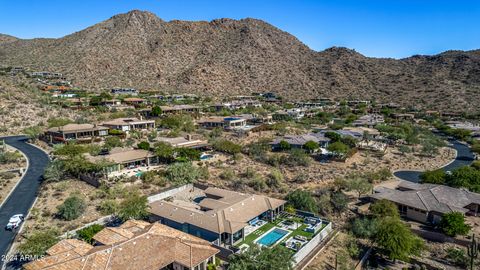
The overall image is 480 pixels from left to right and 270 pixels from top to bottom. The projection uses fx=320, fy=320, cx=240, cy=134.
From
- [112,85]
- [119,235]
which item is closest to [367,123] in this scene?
[119,235]


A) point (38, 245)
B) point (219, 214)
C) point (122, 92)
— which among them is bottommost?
point (38, 245)

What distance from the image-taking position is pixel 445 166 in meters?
46.8

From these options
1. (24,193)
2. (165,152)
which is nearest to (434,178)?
(165,152)

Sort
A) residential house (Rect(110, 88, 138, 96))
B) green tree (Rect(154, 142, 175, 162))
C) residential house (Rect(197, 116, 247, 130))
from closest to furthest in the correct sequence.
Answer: green tree (Rect(154, 142, 175, 162)) → residential house (Rect(197, 116, 247, 130)) → residential house (Rect(110, 88, 138, 96))

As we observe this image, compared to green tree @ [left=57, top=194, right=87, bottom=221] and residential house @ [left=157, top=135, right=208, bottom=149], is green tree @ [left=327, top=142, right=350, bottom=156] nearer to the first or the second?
residential house @ [left=157, top=135, right=208, bottom=149]

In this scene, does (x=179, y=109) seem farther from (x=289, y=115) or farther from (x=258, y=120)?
(x=289, y=115)

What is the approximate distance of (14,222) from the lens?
2552cm

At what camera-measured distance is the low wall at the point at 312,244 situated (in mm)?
21752

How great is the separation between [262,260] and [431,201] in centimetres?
1939

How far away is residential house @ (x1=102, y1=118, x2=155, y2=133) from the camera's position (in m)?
58.8

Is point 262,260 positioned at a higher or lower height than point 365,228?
higher

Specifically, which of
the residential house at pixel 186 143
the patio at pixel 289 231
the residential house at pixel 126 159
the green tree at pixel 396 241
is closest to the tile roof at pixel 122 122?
the residential house at pixel 186 143

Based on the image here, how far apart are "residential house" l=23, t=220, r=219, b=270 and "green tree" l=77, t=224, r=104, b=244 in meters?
1.24

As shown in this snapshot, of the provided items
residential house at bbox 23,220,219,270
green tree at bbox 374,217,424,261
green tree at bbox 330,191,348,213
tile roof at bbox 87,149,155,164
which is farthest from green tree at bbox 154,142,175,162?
green tree at bbox 374,217,424,261
